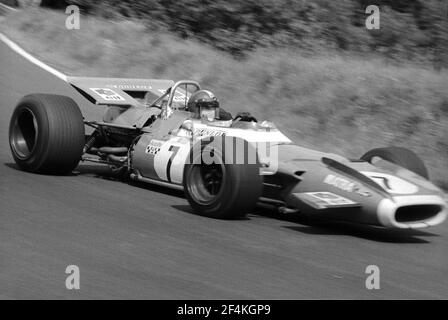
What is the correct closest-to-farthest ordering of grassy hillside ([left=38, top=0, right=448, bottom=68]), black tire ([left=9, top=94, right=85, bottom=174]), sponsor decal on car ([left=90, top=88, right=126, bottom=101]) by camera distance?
black tire ([left=9, top=94, right=85, bottom=174]) < sponsor decal on car ([left=90, top=88, right=126, bottom=101]) < grassy hillside ([left=38, top=0, right=448, bottom=68])

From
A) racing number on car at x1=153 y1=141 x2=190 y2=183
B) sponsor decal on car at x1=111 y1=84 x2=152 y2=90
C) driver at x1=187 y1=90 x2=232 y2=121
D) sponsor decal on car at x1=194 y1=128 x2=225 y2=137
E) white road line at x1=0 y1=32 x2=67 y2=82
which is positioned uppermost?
white road line at x1=0 y1=32 x2=67 y2=82

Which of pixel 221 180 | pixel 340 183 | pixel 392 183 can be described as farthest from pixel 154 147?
pixel 392 183

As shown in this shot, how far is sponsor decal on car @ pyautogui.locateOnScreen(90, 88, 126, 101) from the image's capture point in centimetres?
834

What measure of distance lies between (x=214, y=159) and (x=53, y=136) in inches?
72.4

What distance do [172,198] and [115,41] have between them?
6.87 m

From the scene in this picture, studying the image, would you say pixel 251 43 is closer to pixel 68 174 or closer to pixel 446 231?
pixel 68 174

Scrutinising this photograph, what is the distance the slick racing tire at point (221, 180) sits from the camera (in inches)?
252

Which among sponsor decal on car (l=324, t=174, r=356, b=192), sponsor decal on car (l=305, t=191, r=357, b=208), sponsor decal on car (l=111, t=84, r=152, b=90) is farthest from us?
sponsor decal on car (l=111, t=84, r=152, b=90)

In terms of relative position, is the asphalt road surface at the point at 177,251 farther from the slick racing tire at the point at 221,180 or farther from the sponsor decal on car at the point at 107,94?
the sponsor decal on car at the point at 107,94

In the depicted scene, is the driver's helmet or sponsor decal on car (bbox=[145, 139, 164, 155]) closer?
sponsor decal on car (bbox=[145, 139, 164, 155])

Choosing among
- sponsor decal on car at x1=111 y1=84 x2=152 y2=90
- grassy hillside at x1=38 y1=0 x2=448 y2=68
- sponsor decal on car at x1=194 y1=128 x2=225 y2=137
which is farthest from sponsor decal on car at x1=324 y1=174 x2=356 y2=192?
grassy hillside at x1=38 y1=0 x2=448 y2=68

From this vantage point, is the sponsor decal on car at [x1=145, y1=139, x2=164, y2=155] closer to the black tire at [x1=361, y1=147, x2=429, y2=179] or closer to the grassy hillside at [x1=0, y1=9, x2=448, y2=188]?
the black tire at [x1=361, y1=147, x2=429, y2=179]

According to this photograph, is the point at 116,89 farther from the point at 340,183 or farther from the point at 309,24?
the point at 309,24
